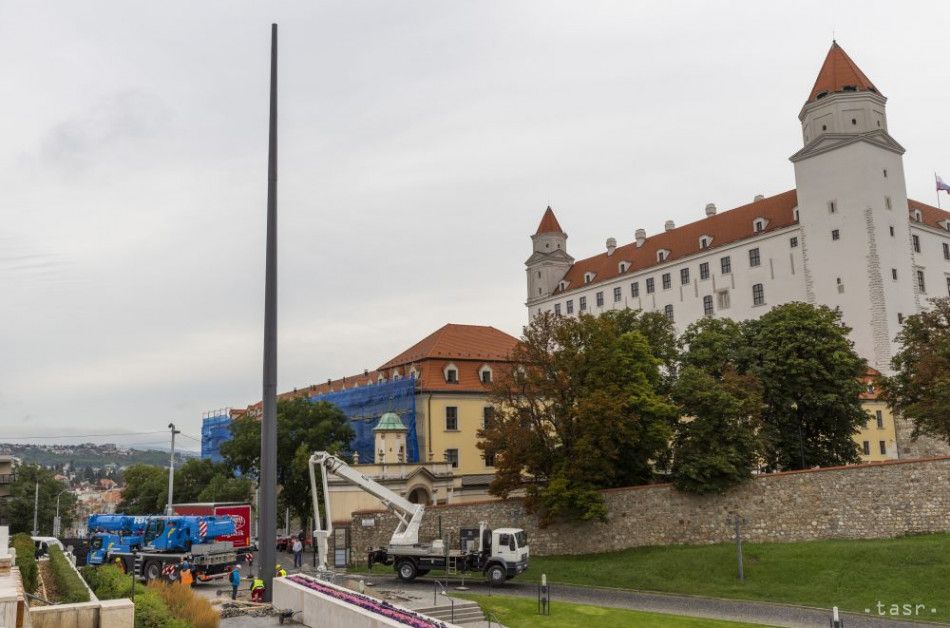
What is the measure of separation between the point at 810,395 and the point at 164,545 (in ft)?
109

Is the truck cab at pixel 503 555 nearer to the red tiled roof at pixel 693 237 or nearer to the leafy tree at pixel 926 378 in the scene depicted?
the leafy tree at pixel 926 378

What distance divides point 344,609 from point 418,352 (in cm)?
4715

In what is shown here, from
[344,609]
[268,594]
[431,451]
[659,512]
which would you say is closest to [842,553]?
[659,512]

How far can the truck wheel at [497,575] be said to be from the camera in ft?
103

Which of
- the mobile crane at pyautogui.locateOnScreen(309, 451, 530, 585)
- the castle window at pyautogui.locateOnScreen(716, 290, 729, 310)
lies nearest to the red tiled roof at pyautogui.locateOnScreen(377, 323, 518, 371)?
the mobile crane at pyautogui.locateOnScreen(309, 451, 530, 585)

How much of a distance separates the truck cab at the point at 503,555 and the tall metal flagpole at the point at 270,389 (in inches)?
667

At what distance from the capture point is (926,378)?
37.1m

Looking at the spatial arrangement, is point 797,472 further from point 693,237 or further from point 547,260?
point 547,260

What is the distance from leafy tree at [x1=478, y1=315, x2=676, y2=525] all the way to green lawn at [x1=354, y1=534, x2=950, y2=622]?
141 inches

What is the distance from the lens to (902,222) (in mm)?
74688

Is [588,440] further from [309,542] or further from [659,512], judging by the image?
[309,542]

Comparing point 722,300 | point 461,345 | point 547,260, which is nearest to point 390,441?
point 461,345

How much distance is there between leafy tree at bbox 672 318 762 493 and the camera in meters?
34.5

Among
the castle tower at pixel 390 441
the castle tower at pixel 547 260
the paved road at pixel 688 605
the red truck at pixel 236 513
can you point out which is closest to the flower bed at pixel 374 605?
the paved road at pixel 688 605
